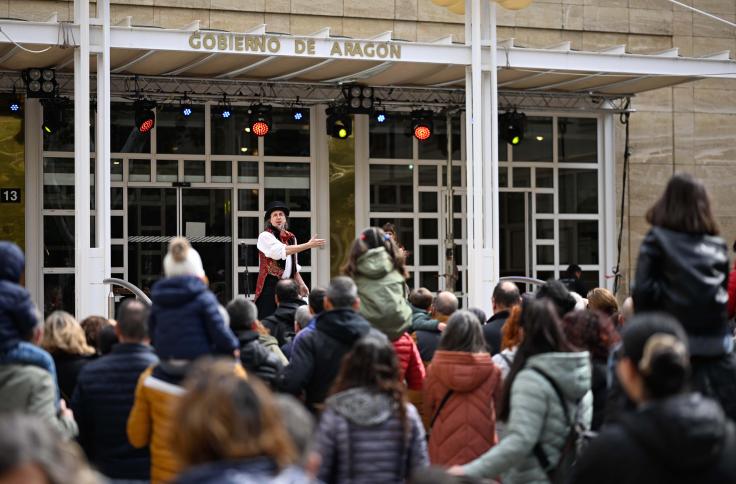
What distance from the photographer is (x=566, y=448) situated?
5.54 m

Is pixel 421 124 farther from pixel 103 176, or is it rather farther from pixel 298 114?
pixel 103 176

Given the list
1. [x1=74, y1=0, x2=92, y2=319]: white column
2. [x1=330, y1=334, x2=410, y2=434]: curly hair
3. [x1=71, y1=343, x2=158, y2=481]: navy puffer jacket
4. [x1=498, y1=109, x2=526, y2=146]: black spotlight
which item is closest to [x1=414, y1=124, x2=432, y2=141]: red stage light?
[x1=498, y1=109, x2=526, y2=146]: black spotlight

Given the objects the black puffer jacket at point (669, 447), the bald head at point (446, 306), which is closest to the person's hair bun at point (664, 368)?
the black puffer jacket at point (669, 447)

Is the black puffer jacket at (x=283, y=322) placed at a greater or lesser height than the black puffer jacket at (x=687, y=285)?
lesser

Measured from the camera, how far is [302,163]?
19500 mm

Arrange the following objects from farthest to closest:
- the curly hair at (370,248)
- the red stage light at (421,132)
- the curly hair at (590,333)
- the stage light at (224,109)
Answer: the red stage light at (421,132) < the stage light at (224,109) < the curly hair at (370,248) < the curly hair at (590,333)

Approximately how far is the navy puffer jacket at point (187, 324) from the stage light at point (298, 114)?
12.5 meters

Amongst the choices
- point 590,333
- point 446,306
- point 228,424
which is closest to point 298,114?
point 446,306

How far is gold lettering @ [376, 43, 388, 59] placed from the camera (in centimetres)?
1454

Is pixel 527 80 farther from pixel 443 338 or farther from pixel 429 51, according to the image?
pixel 443 338

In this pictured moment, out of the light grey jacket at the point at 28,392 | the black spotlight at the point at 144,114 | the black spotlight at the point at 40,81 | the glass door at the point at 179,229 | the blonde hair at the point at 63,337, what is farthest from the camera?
the glass door at the point at 179,229

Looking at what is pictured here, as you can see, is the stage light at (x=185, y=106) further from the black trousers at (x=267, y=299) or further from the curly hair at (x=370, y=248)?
the curly hair at (x=370, y=248)

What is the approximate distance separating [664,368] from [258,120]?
14191 mm

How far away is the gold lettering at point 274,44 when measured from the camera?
14.1 meters
